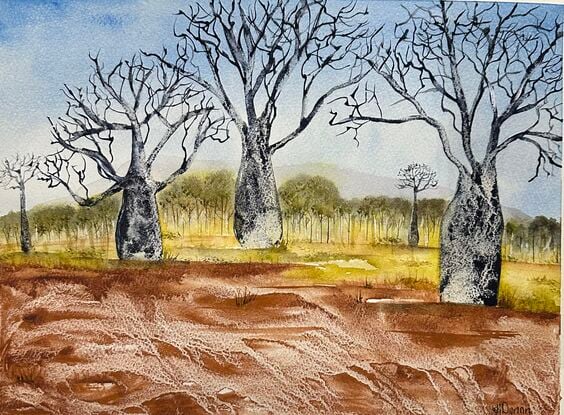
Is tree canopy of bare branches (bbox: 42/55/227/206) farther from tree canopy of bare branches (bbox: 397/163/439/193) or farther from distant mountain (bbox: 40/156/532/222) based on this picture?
tree canopy of bare branches (bbox: 397/163/439/193)

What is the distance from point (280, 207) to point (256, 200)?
72mm

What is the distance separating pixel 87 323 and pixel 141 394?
25 cm

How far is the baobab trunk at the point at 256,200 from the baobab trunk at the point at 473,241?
0.50 m

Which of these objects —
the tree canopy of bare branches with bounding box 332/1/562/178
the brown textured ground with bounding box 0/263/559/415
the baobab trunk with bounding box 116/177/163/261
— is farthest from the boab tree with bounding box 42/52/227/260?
the tree canopy of bare branches with bounding box 332/1/562/178

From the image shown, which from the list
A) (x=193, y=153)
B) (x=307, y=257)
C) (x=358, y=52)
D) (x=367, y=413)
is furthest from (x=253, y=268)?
(x=358, y=52)

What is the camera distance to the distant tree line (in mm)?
2041

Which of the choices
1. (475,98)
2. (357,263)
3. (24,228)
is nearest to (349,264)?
(357,263)

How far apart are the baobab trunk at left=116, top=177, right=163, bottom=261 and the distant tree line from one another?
0.08ft

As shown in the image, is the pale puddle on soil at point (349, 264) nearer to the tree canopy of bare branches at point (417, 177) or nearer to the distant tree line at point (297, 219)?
the distant tree line at point (297, 219)

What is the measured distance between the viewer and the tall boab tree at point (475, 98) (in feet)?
→ 7.01

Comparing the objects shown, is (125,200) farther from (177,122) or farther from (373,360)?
(373,360)
